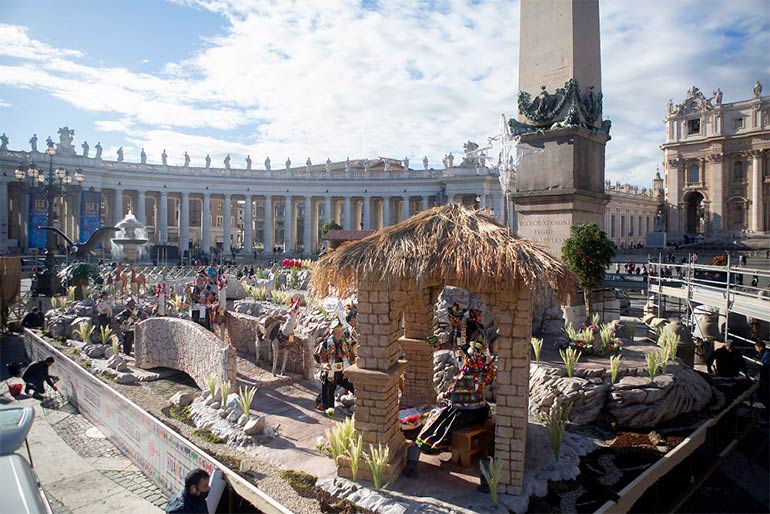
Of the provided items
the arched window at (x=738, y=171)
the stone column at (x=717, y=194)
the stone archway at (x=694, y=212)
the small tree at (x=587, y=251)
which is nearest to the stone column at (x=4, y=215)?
the small tree at (x=587, y=251)

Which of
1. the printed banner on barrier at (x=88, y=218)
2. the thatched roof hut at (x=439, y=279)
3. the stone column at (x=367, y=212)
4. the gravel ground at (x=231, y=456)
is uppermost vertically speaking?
the stone column at (x=367, y=212)

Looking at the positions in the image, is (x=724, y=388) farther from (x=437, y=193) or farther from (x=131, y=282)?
(x=437, y=193)

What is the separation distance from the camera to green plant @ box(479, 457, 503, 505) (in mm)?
6297

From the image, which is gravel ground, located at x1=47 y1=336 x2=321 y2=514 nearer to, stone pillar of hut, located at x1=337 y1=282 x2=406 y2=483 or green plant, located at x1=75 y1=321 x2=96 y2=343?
stone pillar of hut, located at x1=337 y1=282 x2=406 y2=483

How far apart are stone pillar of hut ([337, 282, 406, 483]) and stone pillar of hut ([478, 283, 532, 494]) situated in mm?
1471

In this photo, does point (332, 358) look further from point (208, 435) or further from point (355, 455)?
point (355, 455)

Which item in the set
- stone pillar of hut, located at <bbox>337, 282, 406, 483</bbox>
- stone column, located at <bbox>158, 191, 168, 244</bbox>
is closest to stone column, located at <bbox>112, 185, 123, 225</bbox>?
stone column, located at <bbox>158, 191, 168, 244</bbox>

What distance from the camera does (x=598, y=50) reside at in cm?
1428

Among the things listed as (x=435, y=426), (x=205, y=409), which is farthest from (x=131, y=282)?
(x=435, y=426)

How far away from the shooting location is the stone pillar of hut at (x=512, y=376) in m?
6.68

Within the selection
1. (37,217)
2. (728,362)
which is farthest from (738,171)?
(37,217)

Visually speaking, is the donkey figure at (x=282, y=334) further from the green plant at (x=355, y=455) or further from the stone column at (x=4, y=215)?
the stone column at (x=4, y=215)

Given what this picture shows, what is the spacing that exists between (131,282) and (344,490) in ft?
69.8

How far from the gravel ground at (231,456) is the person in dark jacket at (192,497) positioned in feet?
3.24
